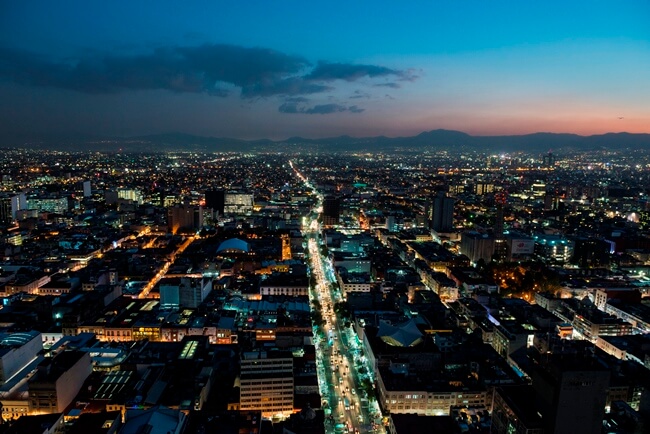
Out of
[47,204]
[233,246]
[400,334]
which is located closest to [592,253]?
[400,334]

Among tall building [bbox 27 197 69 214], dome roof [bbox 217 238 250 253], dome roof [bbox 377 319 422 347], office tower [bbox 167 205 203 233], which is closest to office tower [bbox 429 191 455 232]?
dome roof [bbox 217 238 250 253]

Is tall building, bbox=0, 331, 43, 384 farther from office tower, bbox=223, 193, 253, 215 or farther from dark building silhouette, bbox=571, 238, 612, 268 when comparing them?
office tower, bbox=223, 193, 253, 215

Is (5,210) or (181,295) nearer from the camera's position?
(181,295)

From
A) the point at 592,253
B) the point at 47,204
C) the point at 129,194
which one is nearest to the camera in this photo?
the point at 592,253

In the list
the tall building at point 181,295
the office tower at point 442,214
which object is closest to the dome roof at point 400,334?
the tall building at point 181,295

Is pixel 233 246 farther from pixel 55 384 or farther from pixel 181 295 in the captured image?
pixel 55 384

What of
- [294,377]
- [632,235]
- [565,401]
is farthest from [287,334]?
[632,235]

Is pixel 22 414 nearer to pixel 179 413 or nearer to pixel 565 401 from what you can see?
pixel 179 413
